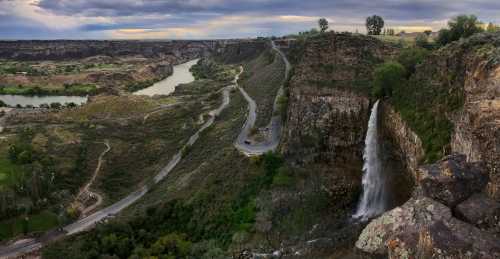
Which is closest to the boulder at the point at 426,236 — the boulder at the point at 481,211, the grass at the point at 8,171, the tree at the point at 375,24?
the boulder at the point at 481,211

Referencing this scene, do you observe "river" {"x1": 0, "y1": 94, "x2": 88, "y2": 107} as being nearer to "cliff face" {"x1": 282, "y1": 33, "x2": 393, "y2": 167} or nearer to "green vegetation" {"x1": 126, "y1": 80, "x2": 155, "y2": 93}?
"green vegetation" {"x1": 126, "y1": 80, "x2": 155, "y2": 93}

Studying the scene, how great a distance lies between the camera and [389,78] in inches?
1886

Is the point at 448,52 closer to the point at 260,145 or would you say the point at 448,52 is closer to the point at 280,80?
the point at 260,145

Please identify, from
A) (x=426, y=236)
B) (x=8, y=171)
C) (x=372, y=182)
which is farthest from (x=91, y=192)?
(x=426, y=236)

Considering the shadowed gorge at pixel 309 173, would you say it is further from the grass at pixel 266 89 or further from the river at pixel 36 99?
the river at pixel 36 99

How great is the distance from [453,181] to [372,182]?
71.4 feet

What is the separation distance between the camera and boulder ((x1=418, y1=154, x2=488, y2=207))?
1948 centimetres

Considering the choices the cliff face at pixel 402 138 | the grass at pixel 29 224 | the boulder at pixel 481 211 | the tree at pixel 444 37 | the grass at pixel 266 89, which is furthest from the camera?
the grass at pixel 266 89

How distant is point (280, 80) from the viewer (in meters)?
90.4

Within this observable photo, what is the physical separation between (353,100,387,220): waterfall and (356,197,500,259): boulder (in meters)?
18.2

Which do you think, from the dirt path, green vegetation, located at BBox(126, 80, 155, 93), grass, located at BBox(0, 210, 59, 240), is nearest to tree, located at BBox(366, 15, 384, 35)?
the dirt path

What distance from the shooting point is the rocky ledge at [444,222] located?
16.5 m

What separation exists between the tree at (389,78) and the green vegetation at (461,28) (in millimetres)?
11791

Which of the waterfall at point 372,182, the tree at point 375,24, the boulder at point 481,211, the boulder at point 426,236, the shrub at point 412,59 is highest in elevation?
the tree at point 375,24
